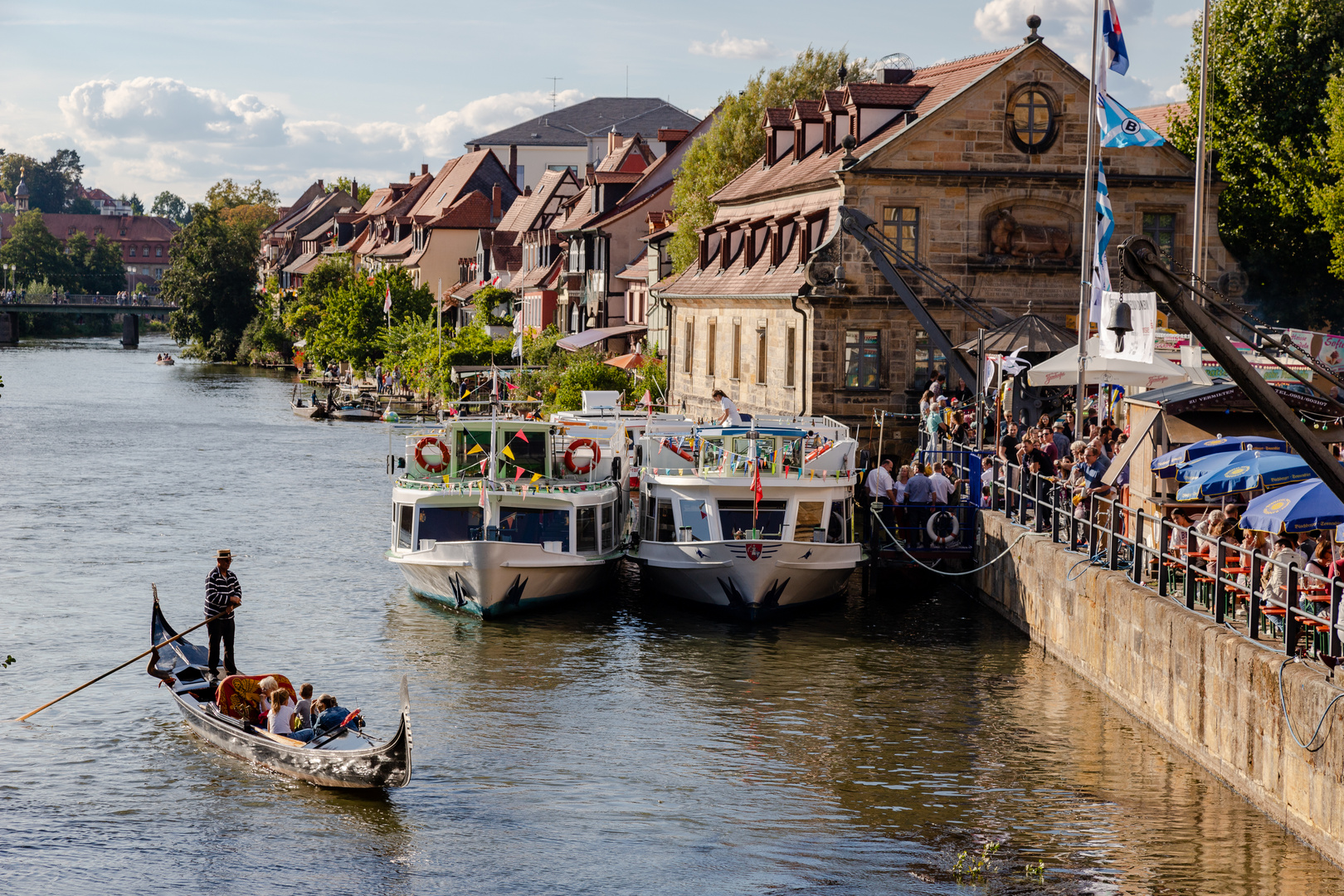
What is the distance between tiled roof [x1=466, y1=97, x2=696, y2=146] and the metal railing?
107575 millimetres

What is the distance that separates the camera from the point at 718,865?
56.9ft

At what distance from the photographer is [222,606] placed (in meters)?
23.5

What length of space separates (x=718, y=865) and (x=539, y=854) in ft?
6.35

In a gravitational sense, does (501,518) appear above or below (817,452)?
below

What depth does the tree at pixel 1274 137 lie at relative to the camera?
51.9 m

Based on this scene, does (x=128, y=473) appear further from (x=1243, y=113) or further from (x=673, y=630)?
(x=1243, y=113)

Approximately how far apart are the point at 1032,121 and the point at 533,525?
19722mm

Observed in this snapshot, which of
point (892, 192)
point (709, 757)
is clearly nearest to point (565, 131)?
point (892, 192)

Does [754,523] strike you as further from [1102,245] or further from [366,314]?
[366,314]

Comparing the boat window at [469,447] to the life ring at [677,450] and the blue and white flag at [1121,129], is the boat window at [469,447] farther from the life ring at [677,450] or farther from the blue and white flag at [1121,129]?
the blue and white flag at [1121,129]

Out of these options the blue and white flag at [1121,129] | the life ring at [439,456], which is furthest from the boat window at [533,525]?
the blue and white flag at [1121,129]

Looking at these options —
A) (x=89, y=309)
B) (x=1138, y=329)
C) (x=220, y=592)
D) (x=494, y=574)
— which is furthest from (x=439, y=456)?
(x=89, y=309)

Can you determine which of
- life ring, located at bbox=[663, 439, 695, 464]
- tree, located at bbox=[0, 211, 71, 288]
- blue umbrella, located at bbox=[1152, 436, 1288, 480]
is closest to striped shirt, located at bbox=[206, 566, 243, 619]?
life ring, located at bbox=[663, 439, 695, 464]

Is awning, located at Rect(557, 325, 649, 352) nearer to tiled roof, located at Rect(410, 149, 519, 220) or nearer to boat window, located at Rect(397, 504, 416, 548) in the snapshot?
boat window, located at Rect(397, 504, 416, 548)
